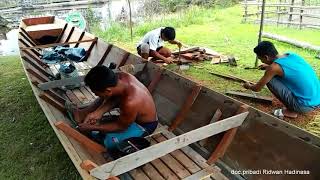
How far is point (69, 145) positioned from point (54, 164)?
3.50ft

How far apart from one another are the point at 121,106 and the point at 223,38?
801cm

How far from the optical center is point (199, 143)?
3484 mm

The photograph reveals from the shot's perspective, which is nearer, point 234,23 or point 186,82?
point 186,82

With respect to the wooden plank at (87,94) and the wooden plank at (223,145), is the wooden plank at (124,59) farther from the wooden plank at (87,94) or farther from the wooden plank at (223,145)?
the wooden plank at (223,145)

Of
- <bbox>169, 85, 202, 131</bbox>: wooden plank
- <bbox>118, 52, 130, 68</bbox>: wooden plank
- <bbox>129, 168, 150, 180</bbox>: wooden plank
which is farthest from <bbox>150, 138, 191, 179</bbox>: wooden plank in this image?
<bbox>118, 52, 130, 68</bbox>: wooden plank

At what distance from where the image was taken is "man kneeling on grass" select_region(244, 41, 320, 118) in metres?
4.35

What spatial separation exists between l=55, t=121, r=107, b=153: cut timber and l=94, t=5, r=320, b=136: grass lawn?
Result: 299 centimetres

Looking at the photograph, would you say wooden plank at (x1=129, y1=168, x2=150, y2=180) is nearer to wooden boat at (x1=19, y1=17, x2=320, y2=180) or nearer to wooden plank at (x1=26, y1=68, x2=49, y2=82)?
wooden boat at (x1=19, y1=17, x2=320, y2=180)

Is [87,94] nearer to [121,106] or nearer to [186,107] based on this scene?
[186,107]

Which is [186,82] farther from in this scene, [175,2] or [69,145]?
[175,2]

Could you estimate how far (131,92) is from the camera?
9.97 feet

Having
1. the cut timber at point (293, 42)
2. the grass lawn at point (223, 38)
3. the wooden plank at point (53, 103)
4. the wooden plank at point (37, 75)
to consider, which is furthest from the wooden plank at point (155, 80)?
the cut timber at point (293, 42)

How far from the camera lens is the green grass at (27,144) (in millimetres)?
3889

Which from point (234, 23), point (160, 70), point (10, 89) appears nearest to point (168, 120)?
point (160, 70)
